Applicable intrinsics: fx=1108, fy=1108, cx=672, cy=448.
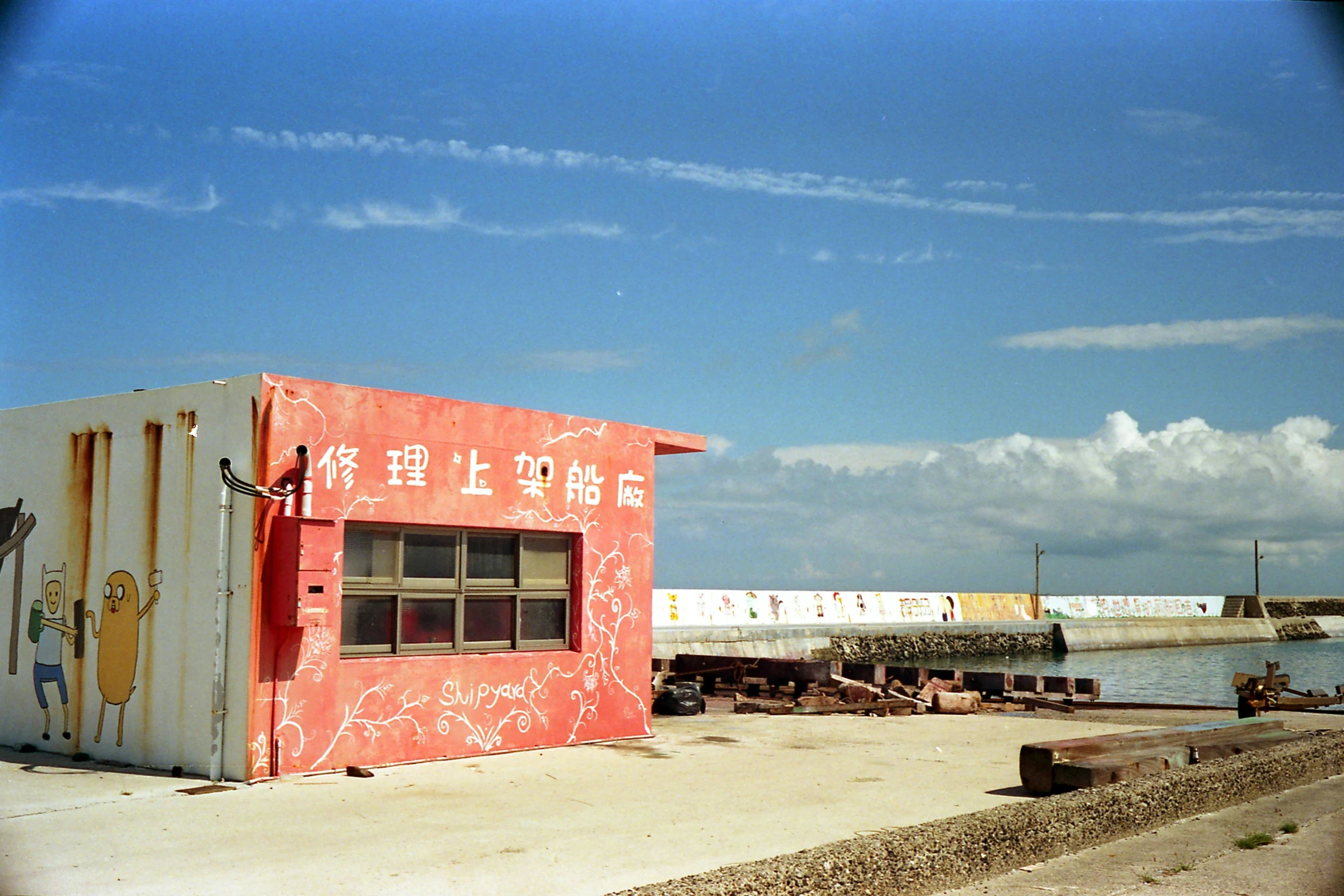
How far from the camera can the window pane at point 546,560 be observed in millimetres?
12188

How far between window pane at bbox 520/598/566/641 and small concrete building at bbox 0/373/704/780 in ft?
0.07

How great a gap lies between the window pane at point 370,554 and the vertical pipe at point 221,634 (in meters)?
1.11

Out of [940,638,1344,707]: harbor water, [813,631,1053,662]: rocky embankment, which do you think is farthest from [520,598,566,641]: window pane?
[813,631,1053,662]: rocky embankment

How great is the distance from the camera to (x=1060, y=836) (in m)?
7.91

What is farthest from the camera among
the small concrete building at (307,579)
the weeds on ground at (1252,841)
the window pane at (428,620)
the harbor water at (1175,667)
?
the harbor water at (1175,667)

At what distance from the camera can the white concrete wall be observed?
9.91m

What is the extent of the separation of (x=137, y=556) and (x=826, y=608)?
138ft

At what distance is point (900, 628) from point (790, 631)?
12625 millimetres

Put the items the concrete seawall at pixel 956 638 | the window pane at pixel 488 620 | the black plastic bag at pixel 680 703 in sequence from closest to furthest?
the window pane at pixel 488 620 < the black plastic bag at pixel 680 703 < the concrete seawall at pixel 956 638

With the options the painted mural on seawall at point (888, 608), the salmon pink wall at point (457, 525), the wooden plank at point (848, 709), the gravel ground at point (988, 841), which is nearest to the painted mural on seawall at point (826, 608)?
the painted mural on seawall at point (888, 608)

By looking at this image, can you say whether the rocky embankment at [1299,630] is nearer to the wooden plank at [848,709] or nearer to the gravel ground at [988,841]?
the wooden plank at [848,709]

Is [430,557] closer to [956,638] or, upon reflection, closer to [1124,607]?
Answer: [956,638]

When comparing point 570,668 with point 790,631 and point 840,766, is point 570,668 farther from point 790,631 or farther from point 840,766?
point 790,631

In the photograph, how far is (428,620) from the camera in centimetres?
1122
